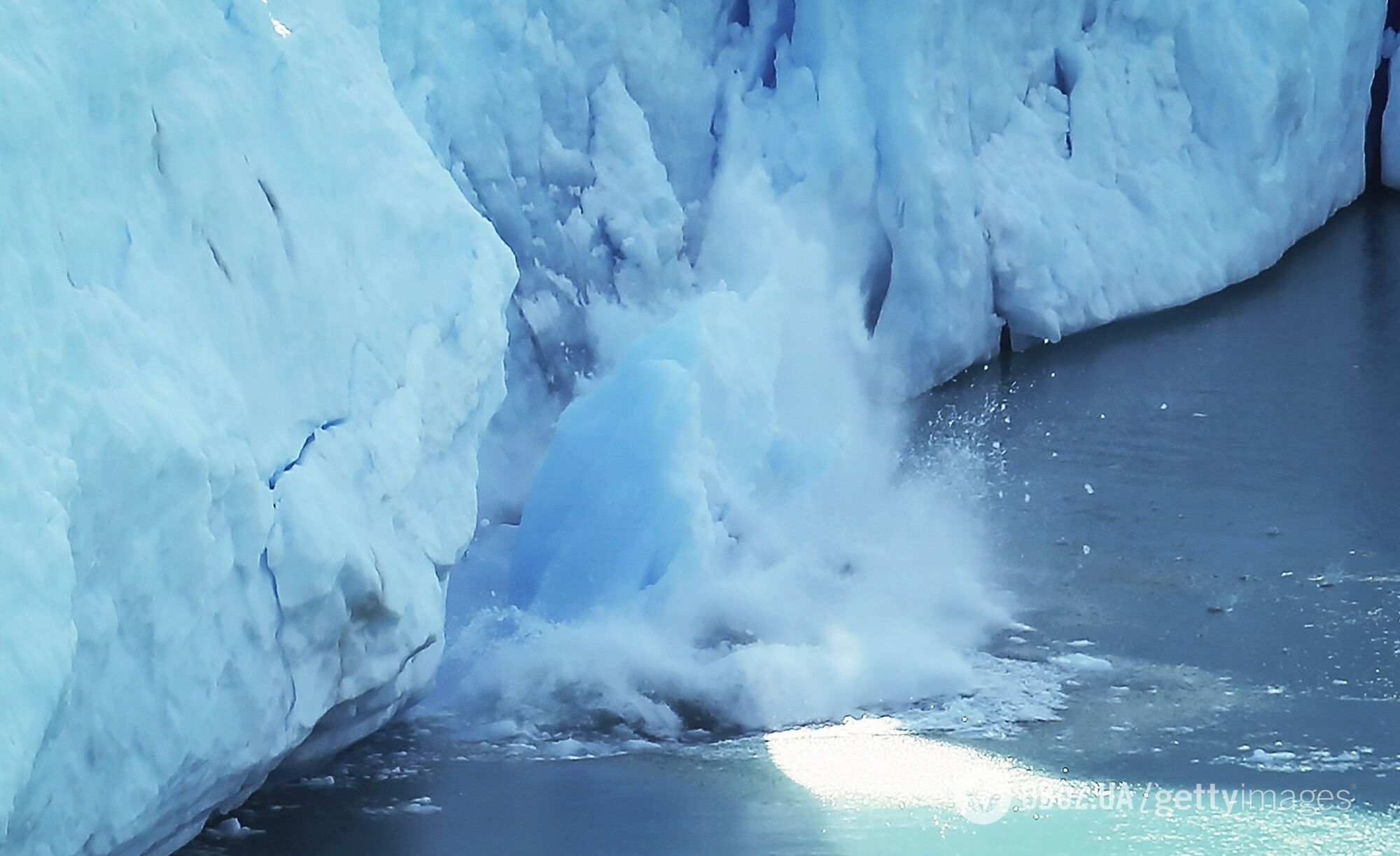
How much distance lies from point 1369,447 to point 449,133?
3.88 meters

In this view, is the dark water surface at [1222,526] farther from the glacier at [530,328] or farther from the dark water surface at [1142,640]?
the glacier at [530,328]

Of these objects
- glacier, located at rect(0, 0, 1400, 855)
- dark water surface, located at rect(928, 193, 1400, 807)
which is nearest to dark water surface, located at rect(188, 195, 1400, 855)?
dark water surface, located at rect(928, 193, 1400, 807)

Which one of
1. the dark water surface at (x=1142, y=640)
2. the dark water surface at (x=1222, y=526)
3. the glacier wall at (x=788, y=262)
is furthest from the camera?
the glacier wall at (x=788, y=262)

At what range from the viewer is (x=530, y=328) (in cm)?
705

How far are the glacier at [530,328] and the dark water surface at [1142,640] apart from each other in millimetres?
242

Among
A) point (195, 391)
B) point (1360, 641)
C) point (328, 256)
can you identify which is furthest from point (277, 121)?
point (1360, 641)

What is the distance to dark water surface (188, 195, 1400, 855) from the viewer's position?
13.6ft

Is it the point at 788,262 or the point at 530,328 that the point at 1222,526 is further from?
the point at 530,328

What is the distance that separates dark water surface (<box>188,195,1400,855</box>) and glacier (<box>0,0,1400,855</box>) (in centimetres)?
24

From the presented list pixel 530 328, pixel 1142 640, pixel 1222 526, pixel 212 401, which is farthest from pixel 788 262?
pixel 212 401

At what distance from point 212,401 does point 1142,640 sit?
3002 mm

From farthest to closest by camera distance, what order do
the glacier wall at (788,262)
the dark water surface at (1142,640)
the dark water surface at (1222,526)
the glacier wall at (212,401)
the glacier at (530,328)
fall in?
the glacier wall at (788,262) < the dark water surface at (1222,526) < the dark water surface at (1142,640) < the glacier at (530,328) < the glacier wall at (212,401)

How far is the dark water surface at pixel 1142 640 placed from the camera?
416 centimetres

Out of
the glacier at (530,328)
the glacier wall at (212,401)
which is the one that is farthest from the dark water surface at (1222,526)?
the glacier wall at (212,401)
